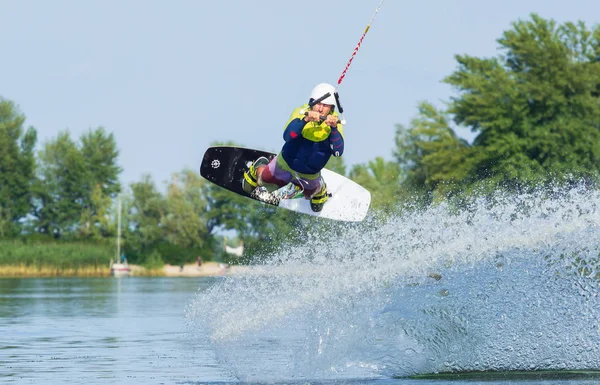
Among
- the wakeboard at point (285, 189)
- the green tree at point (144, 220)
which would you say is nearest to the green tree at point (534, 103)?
the green tree at point (144, 220)

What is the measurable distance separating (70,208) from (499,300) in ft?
228

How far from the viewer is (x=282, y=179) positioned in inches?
590

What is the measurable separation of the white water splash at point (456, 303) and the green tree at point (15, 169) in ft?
223

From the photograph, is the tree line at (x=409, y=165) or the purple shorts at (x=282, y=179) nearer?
the purple shorts at (x=282, y=179)

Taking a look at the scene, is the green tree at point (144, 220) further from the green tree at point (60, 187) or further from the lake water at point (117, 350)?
the lake water at point (117, 350)

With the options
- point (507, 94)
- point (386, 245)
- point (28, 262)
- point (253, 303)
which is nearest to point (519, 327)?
point (386, 245)

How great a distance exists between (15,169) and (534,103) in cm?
4034

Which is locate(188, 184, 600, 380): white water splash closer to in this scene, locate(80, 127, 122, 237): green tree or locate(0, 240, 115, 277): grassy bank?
locate(0, 240, 115, 277): grassy bank

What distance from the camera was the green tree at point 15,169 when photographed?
264ft

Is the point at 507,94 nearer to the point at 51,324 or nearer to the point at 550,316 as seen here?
the point at 51,324

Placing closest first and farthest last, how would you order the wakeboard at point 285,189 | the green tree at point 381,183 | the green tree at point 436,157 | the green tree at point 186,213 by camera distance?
the wakeboard at point 285,189 < the green tree at point 381,183 < the green tree at point 436,157 < the green tree at point 186,213

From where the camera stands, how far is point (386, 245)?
1479 cm

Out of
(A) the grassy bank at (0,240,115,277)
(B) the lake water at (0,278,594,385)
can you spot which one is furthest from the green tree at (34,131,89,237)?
(B) the lake water at (0,278,594,385)

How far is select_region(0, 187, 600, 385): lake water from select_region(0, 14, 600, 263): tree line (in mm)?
22663
